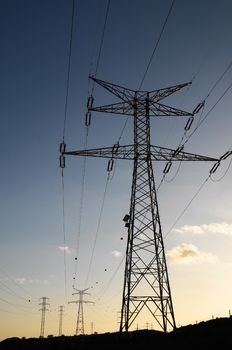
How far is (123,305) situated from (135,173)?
928cm

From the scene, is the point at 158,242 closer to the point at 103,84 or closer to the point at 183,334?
the point at 183,334

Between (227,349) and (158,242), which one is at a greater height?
(158,242)

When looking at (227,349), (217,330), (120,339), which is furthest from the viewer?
(120,339)

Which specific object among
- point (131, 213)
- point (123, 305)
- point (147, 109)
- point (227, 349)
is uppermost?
point (147, 109)

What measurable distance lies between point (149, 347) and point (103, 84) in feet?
59.1

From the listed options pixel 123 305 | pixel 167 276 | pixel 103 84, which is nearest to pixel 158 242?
pixel 167 276

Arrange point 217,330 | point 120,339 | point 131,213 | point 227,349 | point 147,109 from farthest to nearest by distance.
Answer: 1. point 147,109
2. point 131,213
3. point 120,339
4. point 217,330
5. point 227,349

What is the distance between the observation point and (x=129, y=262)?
1147 inches

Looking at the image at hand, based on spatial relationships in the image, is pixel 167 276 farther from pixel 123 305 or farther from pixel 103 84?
pixel 103 84

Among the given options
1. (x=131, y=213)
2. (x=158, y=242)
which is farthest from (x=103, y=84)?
(x=158, y=242)

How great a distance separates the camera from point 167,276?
94.1 feet

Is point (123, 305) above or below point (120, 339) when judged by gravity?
above

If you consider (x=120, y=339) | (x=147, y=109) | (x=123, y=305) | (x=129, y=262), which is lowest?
(x=120, y=339)

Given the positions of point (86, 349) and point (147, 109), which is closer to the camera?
point (86, 349)
